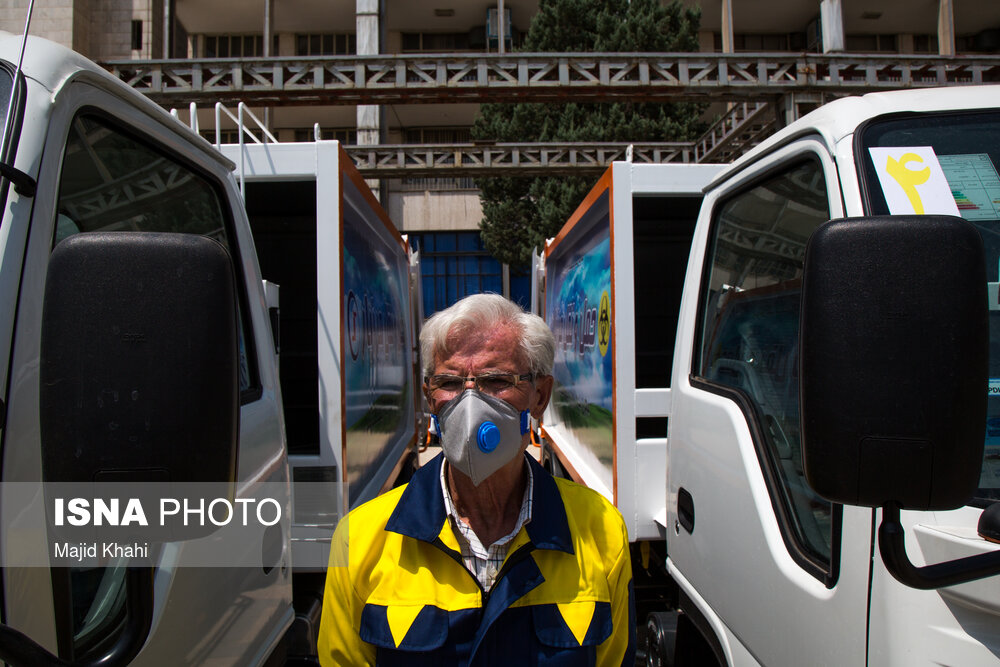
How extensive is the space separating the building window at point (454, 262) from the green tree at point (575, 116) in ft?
15.3

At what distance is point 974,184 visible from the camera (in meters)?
1.54

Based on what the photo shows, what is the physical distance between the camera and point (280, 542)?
2.25 metres

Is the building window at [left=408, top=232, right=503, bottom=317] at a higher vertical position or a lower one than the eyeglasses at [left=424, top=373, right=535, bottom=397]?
higher

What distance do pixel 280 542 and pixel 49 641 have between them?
41.7 inches

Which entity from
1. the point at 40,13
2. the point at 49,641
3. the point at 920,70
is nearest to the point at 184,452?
the point at 49,641

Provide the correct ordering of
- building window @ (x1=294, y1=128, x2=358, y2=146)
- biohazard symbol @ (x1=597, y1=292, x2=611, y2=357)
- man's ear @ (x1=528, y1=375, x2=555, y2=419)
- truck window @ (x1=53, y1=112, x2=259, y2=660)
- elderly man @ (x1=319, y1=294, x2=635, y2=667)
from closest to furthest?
truck window @ (x1=53, y1=112, x2=259, y2=660), elderly man @ (x1=319, y1=294, x2=635, y2=667), man's ear @ (x1=528, y1=375, x2=555, y2=419), biohazard symbol @ (x1=597, y1=292, x2=611, y2=357), building window @ (x1=294, y1=128, x2=358, y2=146)

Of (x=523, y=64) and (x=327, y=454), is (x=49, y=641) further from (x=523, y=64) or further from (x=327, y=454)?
(x=523, y=64)

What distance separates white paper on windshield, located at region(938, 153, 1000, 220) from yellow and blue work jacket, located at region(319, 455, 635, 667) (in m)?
1.06

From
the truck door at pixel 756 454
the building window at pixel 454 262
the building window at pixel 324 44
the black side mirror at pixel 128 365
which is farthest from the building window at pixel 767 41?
the black side mirror at pixel 128 365

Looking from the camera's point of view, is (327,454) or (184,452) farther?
(327,454)

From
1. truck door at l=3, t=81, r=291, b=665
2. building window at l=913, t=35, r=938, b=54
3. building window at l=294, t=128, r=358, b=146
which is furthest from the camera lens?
building window at l=294, t=128, r=358, b=146

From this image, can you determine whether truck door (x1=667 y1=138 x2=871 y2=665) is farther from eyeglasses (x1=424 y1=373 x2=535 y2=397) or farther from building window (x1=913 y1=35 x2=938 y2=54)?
building window (x1=913 y1=35 x2=938 y2=54)

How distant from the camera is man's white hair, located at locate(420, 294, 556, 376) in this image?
1.68m

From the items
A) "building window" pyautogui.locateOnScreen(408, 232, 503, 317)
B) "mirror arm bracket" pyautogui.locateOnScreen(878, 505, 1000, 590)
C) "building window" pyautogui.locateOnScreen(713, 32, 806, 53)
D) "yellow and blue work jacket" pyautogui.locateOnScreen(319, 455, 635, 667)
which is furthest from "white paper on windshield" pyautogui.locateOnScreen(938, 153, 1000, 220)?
"building window" pyautogui.locateOnScreen(713, 32, 806, 53)
